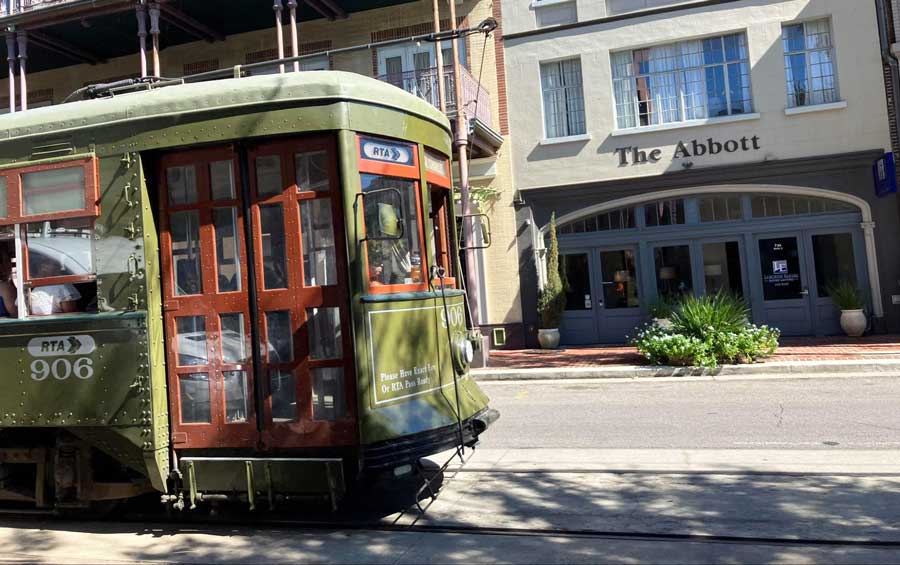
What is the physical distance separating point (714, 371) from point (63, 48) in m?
18.3

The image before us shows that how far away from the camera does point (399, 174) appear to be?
5.28m

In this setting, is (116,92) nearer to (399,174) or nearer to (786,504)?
(399,174)

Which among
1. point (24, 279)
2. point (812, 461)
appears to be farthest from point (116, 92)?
point (812, 461)

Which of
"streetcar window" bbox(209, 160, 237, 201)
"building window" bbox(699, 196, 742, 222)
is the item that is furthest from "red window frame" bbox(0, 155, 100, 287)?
"building window" bbox(699, 196, 742, 222)

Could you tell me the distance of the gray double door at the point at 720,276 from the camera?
52.4 ft

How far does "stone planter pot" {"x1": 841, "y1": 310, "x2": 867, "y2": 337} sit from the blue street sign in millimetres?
2699

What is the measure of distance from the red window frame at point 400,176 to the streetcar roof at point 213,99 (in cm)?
33

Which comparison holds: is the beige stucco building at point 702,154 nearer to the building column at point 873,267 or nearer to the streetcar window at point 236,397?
the building column at point 873,267

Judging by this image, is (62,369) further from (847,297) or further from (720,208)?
(847,297)

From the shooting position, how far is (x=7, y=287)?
18.0 ft

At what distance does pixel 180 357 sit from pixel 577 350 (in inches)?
489

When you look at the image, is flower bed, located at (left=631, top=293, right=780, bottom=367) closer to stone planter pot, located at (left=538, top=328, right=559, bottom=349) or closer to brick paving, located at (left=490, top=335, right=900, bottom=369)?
brick paving, located at (left=490, top=335, right=900, bottom=369)

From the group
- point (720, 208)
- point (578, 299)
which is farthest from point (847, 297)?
point (578, 299)

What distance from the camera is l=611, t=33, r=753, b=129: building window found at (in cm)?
1655
